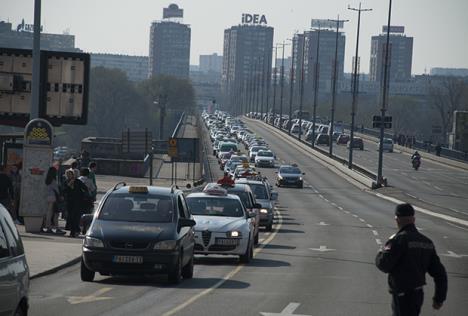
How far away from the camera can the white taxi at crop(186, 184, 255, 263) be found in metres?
24.6

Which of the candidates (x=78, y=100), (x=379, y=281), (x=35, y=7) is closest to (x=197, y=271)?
(x=379, y=281)

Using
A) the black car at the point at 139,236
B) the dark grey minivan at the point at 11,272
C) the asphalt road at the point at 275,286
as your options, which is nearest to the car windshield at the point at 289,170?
the asphalt road at the point at 275,286

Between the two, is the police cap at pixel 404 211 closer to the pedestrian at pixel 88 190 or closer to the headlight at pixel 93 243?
the headlight at pixel 93 243

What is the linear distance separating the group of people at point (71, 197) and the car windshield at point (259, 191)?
10.2 metres

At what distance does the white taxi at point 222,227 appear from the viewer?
80.6 feet

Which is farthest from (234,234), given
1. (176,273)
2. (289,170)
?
(289,170)

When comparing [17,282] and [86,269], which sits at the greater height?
[17,282]

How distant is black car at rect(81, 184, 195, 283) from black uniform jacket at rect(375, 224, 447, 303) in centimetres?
855

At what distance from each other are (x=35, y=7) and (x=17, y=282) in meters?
19.5

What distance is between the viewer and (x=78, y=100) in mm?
36688

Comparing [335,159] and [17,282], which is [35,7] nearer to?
[17,282]

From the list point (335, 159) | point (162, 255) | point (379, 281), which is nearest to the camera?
point (162, 255)

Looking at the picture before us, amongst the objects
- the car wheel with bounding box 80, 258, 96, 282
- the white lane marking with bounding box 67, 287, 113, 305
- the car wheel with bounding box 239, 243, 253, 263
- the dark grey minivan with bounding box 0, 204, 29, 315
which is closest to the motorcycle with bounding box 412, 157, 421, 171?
the car wheel with bounding box 239, 243, 253, 263

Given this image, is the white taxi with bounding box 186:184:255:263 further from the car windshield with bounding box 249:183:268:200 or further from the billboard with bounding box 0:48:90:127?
the car windshield with bounding box 249:183:268:200
